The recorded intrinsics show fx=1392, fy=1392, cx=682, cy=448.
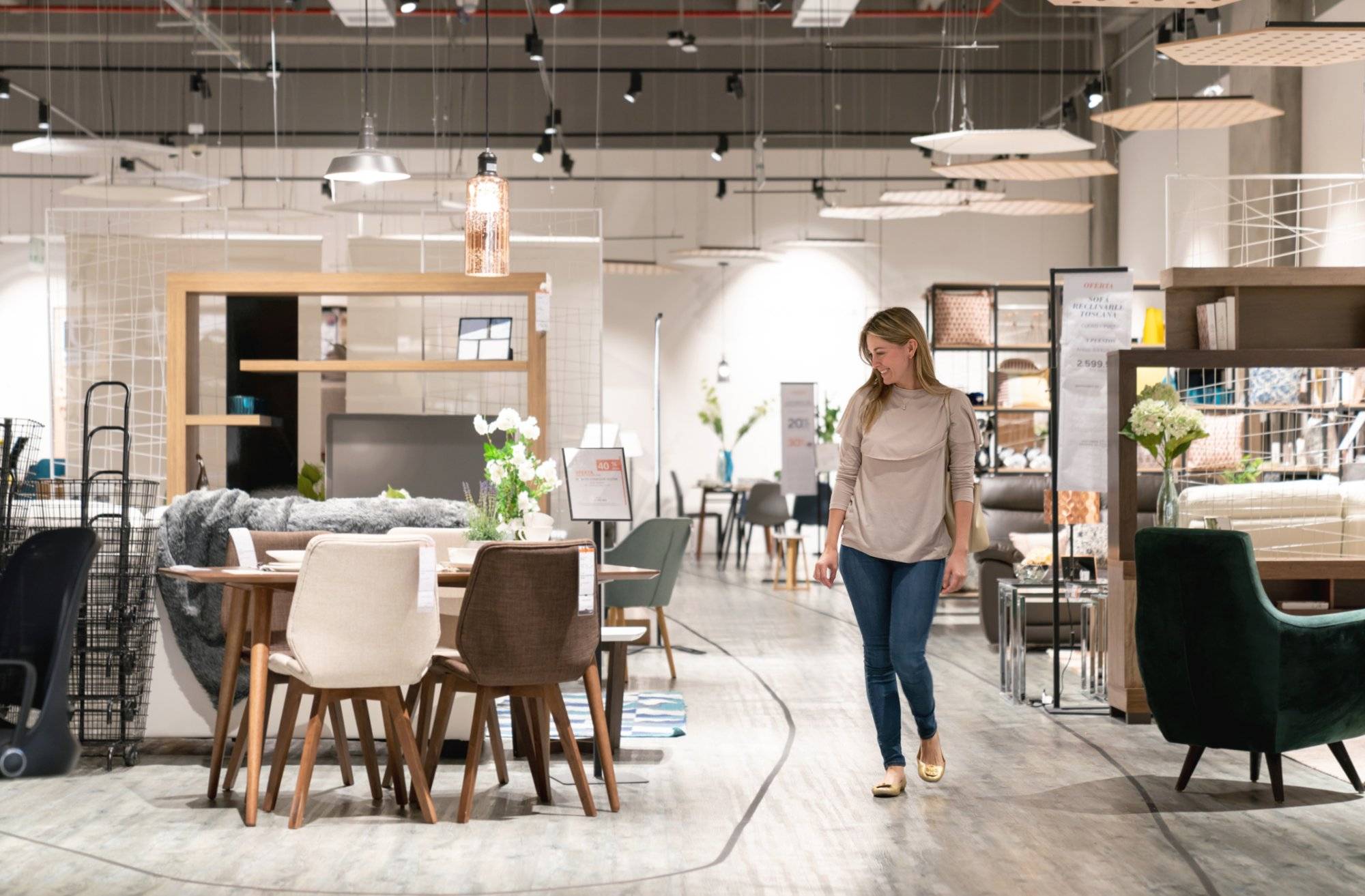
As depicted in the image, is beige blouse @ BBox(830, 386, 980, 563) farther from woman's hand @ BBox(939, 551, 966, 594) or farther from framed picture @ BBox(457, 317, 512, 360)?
framed picture @ BBox(457, 317, 512, 360)

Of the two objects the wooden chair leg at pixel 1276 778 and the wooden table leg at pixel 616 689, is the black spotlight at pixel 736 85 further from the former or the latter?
the wooden chair leg at pixel 1276 778

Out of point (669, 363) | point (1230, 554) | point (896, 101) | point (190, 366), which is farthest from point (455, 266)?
point (1230, 554)

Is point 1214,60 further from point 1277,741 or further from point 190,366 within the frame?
point 190,366

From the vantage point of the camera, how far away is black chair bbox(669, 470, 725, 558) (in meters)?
14.2

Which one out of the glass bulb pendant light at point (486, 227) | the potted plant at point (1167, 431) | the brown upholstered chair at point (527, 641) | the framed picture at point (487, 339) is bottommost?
the brown upholstered chair at point (527, 641)

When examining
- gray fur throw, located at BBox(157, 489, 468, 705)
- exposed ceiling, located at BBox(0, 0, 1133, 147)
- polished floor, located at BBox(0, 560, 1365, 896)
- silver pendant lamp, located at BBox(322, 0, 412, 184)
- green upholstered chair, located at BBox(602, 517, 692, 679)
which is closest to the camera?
polished floor, located at BBox(0, 560, 1365, 896)

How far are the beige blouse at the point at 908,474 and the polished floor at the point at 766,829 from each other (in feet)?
2.64

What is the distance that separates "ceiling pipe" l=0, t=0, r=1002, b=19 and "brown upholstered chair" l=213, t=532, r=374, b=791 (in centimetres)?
931

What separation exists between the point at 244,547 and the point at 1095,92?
948 centimetres

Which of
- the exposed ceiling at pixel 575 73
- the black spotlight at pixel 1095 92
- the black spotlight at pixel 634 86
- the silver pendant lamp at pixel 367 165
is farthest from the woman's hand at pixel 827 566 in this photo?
the exposed ceiling at pixel 575 73

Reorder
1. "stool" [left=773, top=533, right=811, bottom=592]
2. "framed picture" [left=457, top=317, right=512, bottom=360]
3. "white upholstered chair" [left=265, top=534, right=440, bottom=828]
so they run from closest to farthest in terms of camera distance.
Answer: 1. "white upholstered chair" [left=265, top=534, right=440, bottom=828]
2. "framed picture" [left=457, top=317, right=512, bottom=360]
3. "stool" [left=773, top=533, right=811, bottom=592]

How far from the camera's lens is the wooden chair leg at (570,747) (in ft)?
13.3

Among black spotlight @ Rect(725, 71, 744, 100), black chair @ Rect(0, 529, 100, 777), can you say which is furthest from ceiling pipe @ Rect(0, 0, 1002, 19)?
black chair @ Rect(0, 529, 100, 777)

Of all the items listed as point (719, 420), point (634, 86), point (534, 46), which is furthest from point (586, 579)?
point (719, 420)
